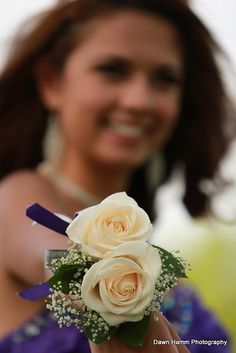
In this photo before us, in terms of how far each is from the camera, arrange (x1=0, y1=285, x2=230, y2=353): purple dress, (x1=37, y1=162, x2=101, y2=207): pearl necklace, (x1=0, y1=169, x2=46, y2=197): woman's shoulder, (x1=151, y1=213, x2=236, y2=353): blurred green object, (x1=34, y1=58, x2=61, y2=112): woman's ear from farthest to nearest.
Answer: (x1=151, y1=213, x2=236, y2=353): blurred green object, (x1=34, y1=58, x2=61, y2=112): woman's ear, (x1=37, y1=162, x2=101, y2=207): pearl necklace, (x1=0, y1=169, x2=46, y2=197): woman's shoulder, (x1=0, y1=285, x2=230, y2=353): purple dress

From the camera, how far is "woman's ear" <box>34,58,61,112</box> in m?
1.94

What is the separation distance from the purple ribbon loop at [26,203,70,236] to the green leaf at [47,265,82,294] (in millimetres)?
47

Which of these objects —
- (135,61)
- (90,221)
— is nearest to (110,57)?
(135,61)

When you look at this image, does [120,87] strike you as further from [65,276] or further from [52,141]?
[65,276]

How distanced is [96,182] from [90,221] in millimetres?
1142

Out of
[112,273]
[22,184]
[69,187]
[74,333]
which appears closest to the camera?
[112,273]

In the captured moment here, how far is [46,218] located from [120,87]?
→ 995 mm

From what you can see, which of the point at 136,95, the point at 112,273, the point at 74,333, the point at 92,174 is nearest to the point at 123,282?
the point at 112,273

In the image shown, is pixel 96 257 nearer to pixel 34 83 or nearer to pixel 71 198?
pixel 71 198

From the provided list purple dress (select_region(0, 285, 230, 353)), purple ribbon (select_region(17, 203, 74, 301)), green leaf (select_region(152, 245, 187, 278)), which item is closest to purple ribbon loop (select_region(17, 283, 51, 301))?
purple ribbon (select_region(17, 203, 74, 301))

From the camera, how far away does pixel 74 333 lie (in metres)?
1.51

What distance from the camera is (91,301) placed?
729 millimetres

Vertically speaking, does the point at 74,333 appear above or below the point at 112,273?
below

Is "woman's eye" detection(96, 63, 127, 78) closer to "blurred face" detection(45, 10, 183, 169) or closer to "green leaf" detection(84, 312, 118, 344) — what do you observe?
"blurred face" detection(45, 10, 183, 169)
